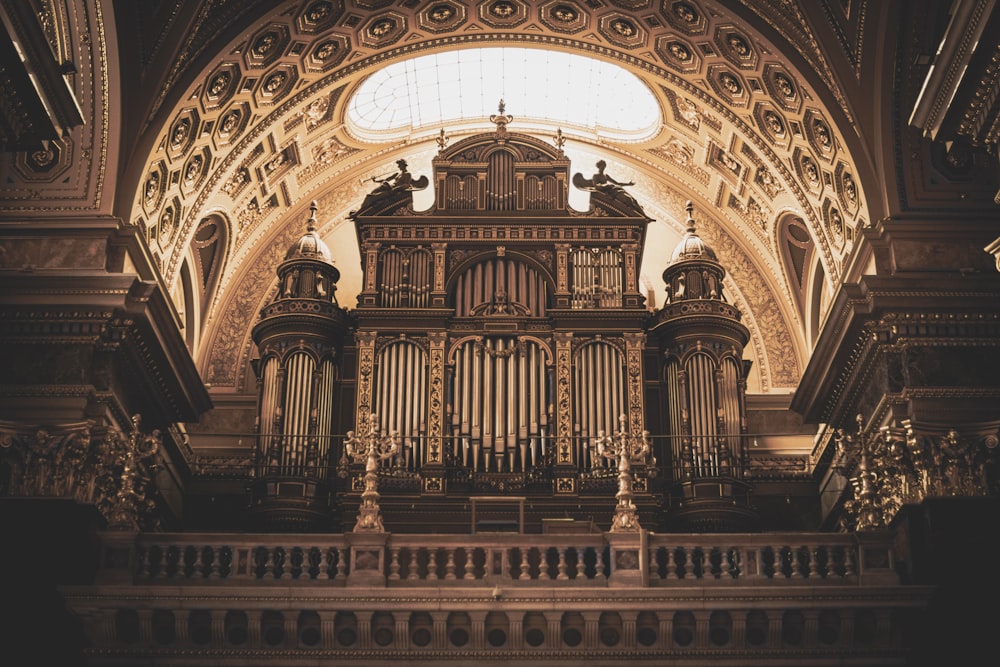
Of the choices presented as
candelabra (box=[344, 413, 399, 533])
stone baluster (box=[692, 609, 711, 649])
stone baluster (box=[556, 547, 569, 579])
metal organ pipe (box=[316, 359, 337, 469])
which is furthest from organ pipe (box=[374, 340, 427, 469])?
stone baluster (box=[692, 609, 711, 649])

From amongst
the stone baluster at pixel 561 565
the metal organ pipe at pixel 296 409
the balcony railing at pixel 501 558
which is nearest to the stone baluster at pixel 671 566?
the balcony railing at pixel 501 558

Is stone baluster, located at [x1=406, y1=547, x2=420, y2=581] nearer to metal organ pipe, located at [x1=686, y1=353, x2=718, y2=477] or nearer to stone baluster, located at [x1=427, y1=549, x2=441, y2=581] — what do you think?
stone baluster, located at [x1=427, y1=549, x2=441, y2=581]

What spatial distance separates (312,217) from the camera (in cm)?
2428

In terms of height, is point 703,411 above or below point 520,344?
below

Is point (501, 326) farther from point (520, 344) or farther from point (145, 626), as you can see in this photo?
point (145, 626)

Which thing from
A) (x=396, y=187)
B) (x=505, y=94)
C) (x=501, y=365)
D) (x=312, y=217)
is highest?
(x=505, y=94)

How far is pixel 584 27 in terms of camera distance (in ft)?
74.3

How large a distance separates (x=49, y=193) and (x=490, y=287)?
6352 mm

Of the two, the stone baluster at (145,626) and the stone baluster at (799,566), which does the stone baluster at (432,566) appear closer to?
the stone baluster at (145,626)

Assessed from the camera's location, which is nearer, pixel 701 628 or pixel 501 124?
pixel 701 628

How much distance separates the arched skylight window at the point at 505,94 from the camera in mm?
25375

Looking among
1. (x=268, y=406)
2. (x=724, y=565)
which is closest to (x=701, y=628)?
(x=724, y=565)

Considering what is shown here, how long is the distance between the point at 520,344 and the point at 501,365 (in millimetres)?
463

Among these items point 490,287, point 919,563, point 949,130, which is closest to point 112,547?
point 490,287
